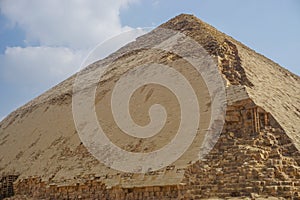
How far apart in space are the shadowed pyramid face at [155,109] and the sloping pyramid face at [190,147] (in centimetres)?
7

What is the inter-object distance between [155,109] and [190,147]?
2.67m

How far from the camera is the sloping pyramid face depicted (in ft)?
37.7

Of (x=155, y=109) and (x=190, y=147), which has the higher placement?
(x=155, y=109)

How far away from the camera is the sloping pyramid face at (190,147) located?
452 inches

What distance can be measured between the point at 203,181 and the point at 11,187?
946 centimetres

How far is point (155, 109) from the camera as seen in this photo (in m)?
14.7

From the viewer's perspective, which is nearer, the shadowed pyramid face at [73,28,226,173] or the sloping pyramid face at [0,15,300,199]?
the sloping pyramid face at [0,15,300,199]

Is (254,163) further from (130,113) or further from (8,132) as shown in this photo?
(8,132)

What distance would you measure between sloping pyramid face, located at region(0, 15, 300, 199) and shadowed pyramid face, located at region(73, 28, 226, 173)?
0.07 meters

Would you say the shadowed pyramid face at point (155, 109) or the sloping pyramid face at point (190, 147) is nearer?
the sloping pyramid face at point (190, 147)

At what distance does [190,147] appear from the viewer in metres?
12.3

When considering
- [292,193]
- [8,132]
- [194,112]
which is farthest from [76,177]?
[8,132]

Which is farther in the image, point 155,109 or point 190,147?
point 155,109

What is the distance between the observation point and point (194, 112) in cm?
1351
